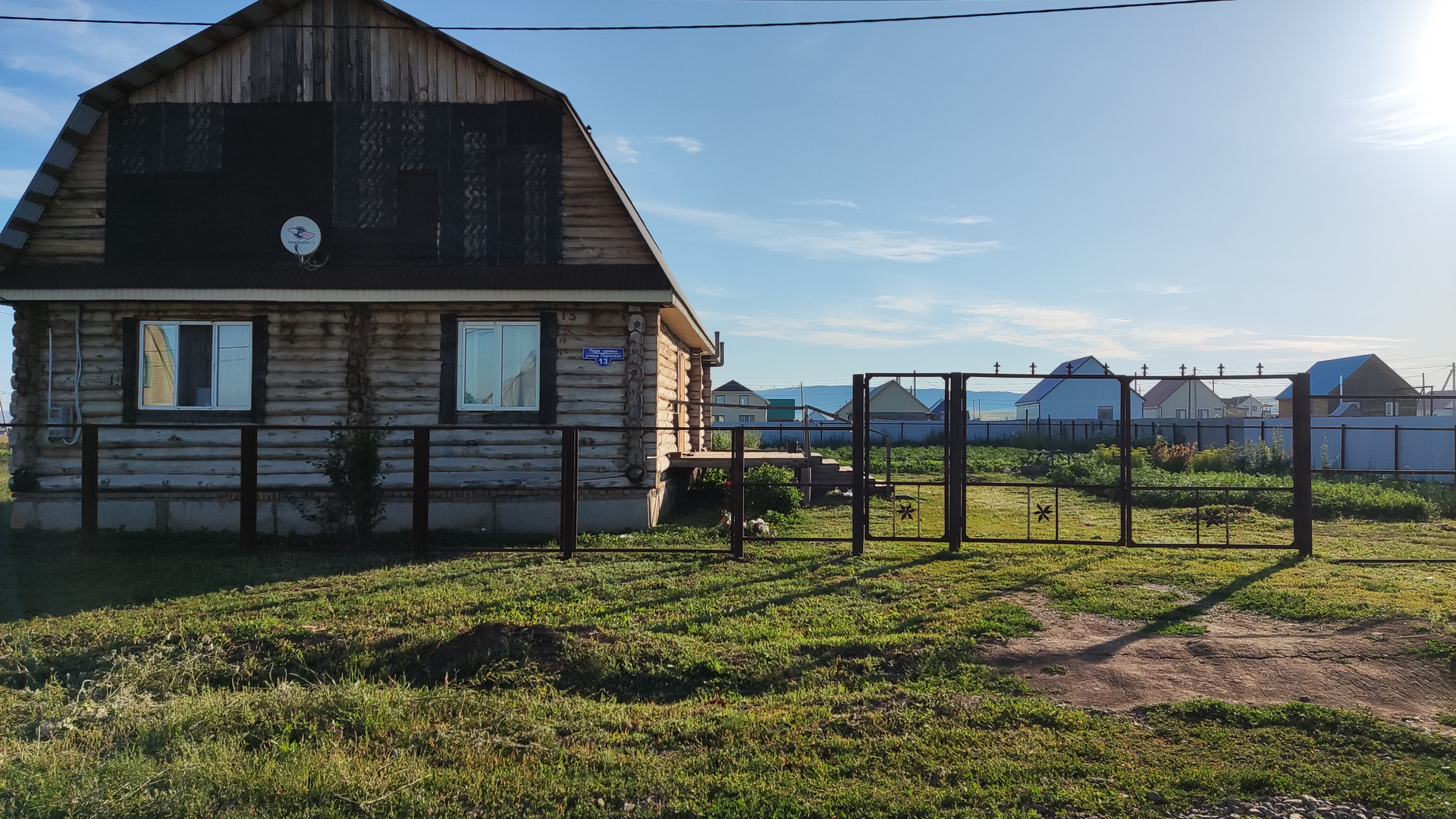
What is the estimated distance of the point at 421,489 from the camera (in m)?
9.95

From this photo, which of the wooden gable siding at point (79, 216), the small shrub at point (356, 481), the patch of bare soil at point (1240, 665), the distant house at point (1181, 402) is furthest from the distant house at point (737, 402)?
the distant house at point (1181, 402)

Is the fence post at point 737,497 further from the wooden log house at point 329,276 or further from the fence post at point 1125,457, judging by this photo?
the fence post at point 1125,457

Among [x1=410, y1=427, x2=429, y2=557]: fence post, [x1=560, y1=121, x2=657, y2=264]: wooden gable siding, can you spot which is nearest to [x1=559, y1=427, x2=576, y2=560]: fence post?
[x1=410, y1=427, x2=429, y2=557]: fence post

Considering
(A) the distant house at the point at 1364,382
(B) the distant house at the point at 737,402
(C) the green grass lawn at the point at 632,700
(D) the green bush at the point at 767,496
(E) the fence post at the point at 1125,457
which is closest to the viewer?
(C) the green grass lawn at the point at 632,700

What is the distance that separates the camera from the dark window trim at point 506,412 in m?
12.4

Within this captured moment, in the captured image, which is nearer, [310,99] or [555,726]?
[555,726]

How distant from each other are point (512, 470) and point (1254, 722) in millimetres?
9722

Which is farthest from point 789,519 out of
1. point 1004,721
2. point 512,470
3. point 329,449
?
point 1004,721

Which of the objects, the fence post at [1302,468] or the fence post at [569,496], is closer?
the fence post at [569,496]

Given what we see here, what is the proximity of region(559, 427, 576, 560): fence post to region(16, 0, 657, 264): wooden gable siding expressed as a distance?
3658 millimetres

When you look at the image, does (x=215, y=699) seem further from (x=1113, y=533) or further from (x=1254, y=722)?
(x=1113, y=533)

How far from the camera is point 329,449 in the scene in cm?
1209

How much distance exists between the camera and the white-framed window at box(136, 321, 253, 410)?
12.5 metres

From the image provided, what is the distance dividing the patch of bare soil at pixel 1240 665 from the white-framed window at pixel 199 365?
1129 centimetres
